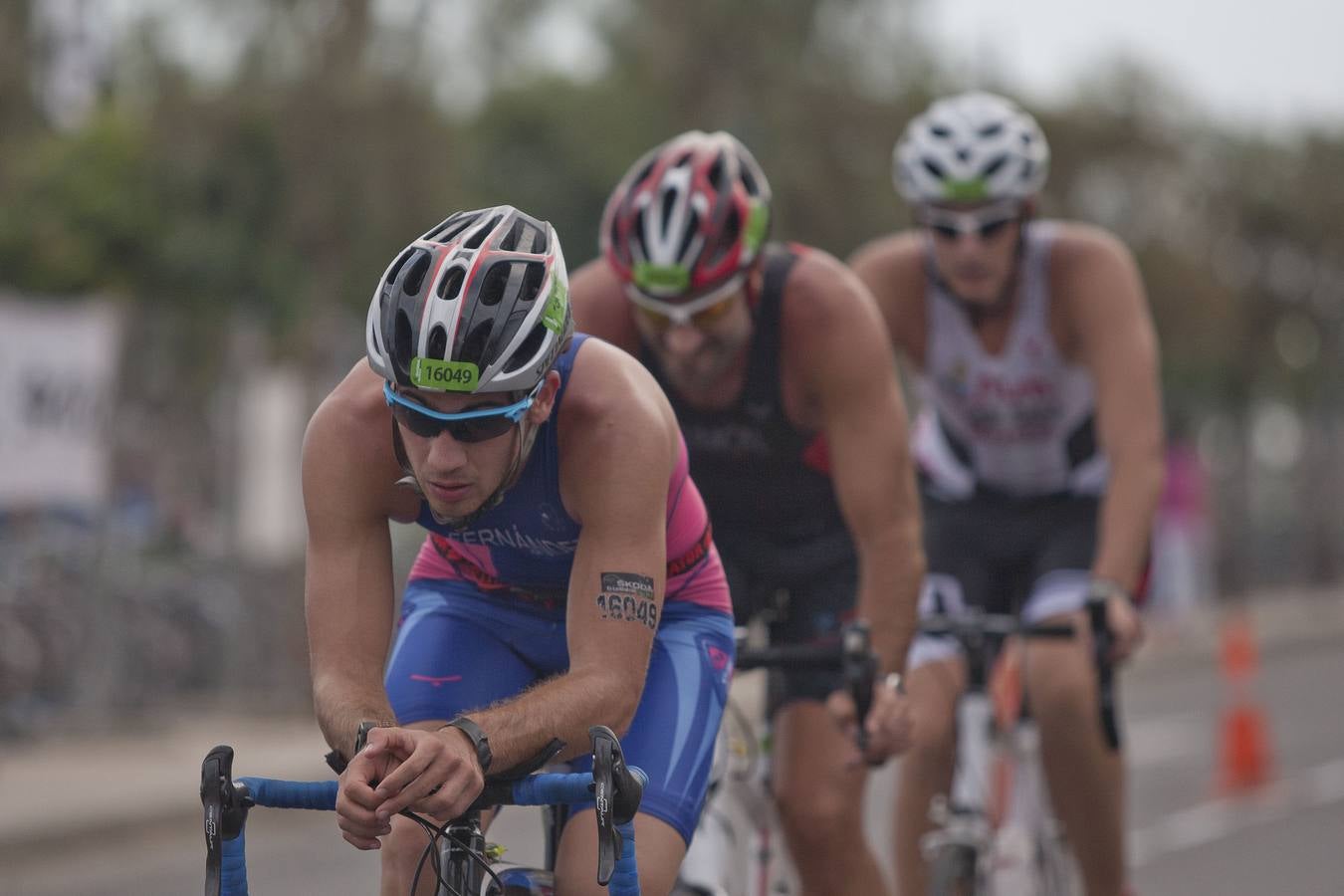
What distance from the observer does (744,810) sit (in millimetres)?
5312

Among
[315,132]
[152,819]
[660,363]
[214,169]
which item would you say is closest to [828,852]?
[660,363]

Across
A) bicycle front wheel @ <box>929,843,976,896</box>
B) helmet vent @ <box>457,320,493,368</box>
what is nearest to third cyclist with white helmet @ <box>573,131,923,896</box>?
bicycle front wheel @ <box>929,843,976,896</box>

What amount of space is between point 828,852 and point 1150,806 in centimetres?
744

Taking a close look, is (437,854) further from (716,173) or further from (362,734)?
(716,173)

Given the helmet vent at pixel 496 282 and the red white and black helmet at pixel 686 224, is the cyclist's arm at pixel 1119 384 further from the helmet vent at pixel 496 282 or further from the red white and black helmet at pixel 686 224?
the helmet vent at pixel 496 282

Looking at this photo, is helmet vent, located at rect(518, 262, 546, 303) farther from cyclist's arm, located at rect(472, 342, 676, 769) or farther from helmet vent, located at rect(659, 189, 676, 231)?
helmet vent, located at rect(659, 189, 676, 231)

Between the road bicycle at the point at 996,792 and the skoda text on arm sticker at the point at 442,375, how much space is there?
225 cm

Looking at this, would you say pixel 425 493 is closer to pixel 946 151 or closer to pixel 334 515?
pixel 334 515

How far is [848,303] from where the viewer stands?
507cm

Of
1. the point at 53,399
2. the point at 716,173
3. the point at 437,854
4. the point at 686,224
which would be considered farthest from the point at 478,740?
the point at 53,399

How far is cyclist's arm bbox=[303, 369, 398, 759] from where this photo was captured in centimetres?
378

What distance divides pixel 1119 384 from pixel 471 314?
2731mm

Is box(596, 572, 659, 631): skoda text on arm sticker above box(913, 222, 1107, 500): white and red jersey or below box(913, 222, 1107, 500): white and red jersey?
below

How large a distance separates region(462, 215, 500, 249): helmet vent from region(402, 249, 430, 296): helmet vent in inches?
3.6
